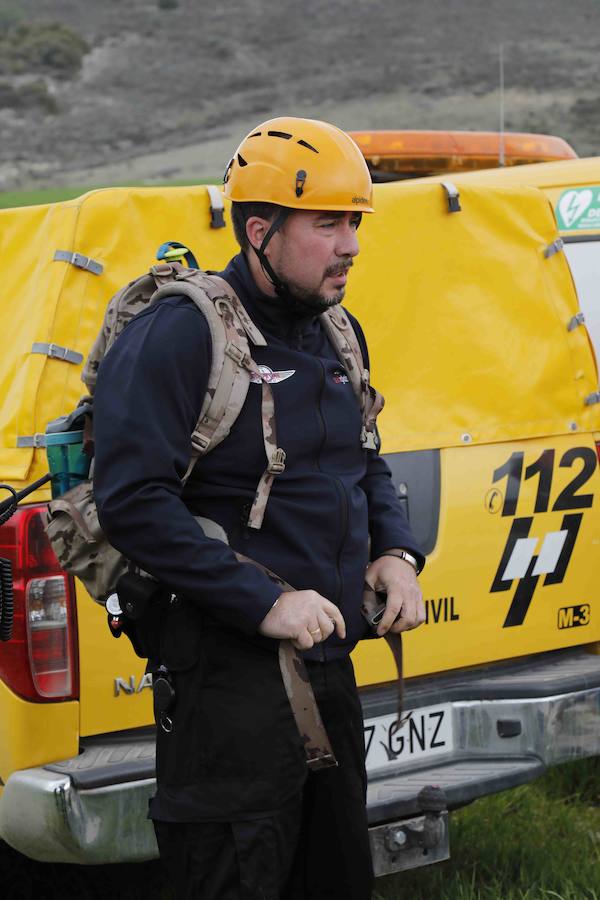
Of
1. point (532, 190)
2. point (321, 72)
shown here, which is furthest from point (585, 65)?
point (532, 190)

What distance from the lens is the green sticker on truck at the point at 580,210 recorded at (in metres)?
4.94

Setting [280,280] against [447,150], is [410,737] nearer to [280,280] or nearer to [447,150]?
[280,280]

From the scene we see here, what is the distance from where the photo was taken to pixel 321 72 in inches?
2489

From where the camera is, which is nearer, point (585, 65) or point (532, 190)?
point (532, 190)

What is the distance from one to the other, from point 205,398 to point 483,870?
2.40m

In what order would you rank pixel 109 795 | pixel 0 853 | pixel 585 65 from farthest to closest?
1. pixel 585 65
2. pixel 0 853
3. pixel 109 795

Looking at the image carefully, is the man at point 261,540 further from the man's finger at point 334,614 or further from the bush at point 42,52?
the bush at point 42,52

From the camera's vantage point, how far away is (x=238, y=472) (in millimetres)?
2639

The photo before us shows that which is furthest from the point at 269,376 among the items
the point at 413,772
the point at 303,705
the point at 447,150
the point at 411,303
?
the point at 447,150

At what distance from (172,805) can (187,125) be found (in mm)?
54232

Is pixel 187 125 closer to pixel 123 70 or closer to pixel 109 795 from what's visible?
pixel 123 70

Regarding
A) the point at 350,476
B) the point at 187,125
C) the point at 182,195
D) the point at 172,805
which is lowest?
the point at 172,805

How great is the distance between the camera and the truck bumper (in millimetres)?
3297

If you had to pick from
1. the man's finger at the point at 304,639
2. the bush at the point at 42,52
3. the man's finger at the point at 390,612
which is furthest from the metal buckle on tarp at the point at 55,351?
the bush at the point at 42,52
